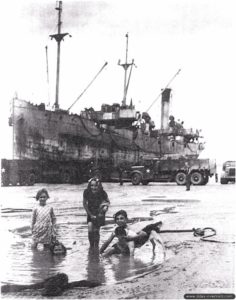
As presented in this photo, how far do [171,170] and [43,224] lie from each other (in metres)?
20.1

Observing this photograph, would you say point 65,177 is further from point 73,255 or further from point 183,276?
point 183,276

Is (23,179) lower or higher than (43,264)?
higher

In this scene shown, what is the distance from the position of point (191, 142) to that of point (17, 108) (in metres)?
22.8

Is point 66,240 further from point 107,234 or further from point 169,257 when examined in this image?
point 169,257

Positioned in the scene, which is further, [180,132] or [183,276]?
[180,132]

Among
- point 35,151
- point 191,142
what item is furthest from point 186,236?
point 191,142

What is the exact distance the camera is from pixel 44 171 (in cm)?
2455

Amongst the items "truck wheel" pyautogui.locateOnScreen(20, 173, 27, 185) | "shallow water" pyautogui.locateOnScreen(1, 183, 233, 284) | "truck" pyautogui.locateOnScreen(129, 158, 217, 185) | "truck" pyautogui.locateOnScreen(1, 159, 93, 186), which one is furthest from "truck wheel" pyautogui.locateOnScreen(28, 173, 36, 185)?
"shallow water" pyautogui.locateOnScreen(1, 183, 233, 284)

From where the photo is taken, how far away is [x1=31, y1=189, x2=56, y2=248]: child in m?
7.16

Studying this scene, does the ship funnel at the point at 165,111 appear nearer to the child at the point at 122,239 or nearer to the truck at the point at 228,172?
the truck at the point at 228,172

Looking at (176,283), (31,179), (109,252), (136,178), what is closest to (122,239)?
(109,252)

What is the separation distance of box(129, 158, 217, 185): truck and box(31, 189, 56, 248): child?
18.4 meters

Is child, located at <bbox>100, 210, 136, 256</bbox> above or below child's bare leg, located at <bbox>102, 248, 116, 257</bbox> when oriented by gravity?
above

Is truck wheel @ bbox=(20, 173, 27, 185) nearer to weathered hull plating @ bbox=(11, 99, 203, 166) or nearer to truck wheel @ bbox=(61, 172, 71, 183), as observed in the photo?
weathered hull plating @ bbox=(11, 99, 203, 166)
